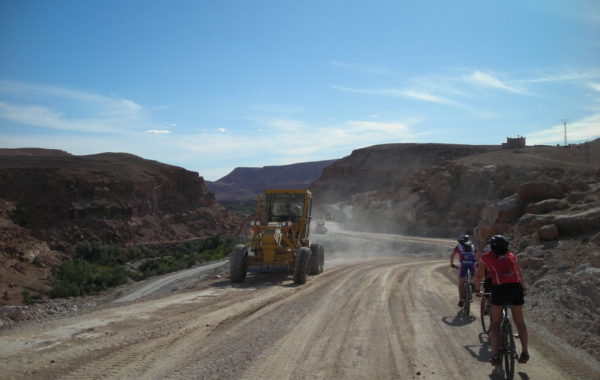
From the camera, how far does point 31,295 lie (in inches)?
1160

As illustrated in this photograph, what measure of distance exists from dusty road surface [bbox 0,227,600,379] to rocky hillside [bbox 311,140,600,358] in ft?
7.25

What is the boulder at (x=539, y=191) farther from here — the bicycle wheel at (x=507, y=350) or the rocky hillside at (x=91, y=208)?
the rocky hillside at (x=91, y=208)

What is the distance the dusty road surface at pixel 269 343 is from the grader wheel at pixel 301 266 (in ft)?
10.6

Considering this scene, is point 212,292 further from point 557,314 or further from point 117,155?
point 117,155

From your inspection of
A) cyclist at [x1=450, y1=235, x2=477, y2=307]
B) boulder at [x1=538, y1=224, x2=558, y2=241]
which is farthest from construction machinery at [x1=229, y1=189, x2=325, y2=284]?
boulder at [x1=538, y1=224, x2=558, y2=241]

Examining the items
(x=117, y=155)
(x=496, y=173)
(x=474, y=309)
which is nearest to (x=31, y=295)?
(x=474, y=309)

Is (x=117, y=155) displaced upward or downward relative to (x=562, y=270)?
upward

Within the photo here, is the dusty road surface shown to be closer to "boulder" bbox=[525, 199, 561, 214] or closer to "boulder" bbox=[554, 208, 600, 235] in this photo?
"boulder" bbox=[554, 208, 600, 235]

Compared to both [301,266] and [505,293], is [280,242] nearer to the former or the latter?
[301,266]

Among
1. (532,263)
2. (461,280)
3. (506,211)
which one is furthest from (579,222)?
(461,280)

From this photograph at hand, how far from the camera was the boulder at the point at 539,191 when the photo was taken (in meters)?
→ 21.1

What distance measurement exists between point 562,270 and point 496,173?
1523 inches

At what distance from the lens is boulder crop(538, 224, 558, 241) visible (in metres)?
16.2

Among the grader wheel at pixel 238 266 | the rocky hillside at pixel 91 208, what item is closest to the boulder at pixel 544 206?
the grader wheel at pixel 238 266
